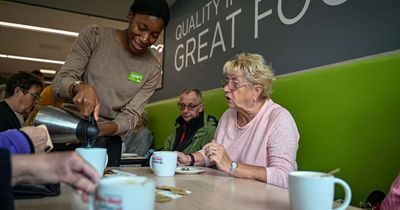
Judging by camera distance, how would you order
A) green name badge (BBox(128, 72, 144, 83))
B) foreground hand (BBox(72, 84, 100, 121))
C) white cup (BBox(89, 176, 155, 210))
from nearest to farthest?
1. white cup (BBox(89, 176, 155, 210))
2. foreground hand (BBox(72, 84, 100, 121))
3. green name badge (BBox(128, 72, 144, 83))

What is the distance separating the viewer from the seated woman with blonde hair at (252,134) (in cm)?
114

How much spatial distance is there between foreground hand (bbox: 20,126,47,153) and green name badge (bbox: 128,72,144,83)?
843 millimetres

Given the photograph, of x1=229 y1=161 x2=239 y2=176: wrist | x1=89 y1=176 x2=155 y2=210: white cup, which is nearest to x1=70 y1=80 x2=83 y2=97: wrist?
x1=229 y1=161 x2=239 y2=176: wrist

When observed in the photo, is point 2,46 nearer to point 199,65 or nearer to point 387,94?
point 199,65

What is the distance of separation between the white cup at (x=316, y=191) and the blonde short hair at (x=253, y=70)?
3.25ft

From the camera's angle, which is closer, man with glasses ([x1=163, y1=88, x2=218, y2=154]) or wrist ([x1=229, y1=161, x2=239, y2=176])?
wrist ([x1=229, y1=161, x2=239, y2=176])

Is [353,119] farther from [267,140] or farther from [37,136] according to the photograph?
[37,136]

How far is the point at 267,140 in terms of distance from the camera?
1.35 metres

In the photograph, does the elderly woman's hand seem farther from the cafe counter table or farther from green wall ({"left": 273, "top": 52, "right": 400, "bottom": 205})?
green wall ({"left": 273, "top": 52, "right": 400, "bottom": 205})

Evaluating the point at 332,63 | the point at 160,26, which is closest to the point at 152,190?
the point at 160,26

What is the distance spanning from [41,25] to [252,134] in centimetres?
520

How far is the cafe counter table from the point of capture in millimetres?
639

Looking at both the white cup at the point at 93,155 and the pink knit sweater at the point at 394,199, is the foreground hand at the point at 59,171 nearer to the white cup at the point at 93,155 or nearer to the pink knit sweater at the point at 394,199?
the white cup at the point at 93,155

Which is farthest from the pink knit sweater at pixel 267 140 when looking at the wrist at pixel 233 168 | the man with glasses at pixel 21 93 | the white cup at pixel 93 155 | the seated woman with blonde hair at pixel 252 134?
the man with glasses at pixel 21 93
